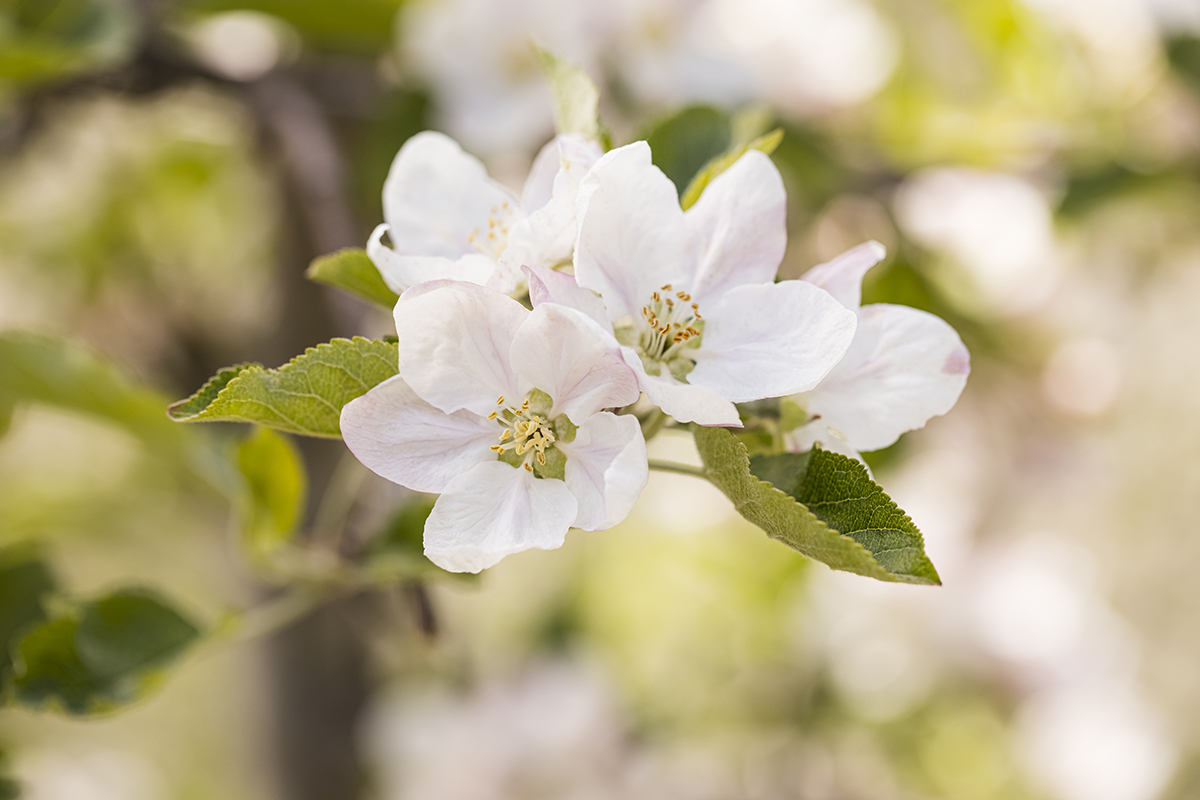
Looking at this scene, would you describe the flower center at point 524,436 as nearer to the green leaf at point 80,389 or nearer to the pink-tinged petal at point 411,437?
the pink-tinged petal at point 411,437

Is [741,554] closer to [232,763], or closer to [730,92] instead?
[730,92]

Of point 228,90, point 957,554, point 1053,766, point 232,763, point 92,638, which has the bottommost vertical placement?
point 232,763

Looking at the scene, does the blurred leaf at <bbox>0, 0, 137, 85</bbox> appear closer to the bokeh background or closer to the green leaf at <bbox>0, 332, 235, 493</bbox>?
the bokeh background

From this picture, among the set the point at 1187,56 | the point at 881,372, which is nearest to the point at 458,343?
the point at 881,372

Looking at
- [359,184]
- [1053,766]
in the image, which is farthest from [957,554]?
[359,184]

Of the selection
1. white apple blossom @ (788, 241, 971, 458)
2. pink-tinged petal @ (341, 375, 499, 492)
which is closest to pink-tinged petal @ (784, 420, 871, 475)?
white apple blossom @ (788, 241, 971, 458)

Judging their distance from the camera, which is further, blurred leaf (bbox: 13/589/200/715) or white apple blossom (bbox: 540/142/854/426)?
blurred leaf (bbox: 13/589/200/715)

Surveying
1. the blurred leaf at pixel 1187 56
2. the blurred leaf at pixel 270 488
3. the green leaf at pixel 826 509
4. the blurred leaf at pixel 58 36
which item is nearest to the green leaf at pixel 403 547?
the blurred leaf at pixel 270 488
